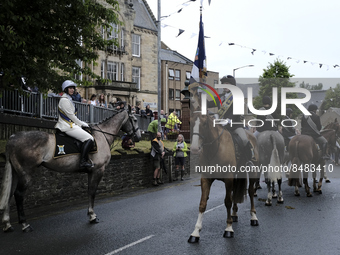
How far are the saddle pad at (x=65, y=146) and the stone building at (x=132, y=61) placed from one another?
1342 inches

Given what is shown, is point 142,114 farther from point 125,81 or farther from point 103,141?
point 125,81

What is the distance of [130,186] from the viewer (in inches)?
647

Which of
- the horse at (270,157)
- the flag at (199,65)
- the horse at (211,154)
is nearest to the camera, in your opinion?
the horse at (211,154)

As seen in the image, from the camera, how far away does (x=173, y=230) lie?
846 centimetres

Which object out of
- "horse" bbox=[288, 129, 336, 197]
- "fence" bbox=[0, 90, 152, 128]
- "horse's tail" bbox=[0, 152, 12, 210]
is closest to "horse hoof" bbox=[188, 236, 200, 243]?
"horse's tail" bbox=[0, 152, 12, 210]

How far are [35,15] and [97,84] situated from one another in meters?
33.9

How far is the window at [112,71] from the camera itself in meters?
46.3

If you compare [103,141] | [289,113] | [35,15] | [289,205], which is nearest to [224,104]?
[103,141]

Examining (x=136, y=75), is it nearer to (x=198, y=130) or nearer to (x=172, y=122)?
(x=172, y=122)

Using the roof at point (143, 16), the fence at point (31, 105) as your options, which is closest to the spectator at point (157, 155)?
the fence at point (31, 105)

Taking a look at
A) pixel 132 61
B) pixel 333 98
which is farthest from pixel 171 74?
pixel 333 98

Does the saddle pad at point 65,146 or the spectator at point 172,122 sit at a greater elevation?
the spectator at point 172,122

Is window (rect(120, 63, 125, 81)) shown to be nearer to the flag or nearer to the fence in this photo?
the fence

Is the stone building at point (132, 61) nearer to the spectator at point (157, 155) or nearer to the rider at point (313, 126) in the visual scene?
the spectator at point (157, 155)
